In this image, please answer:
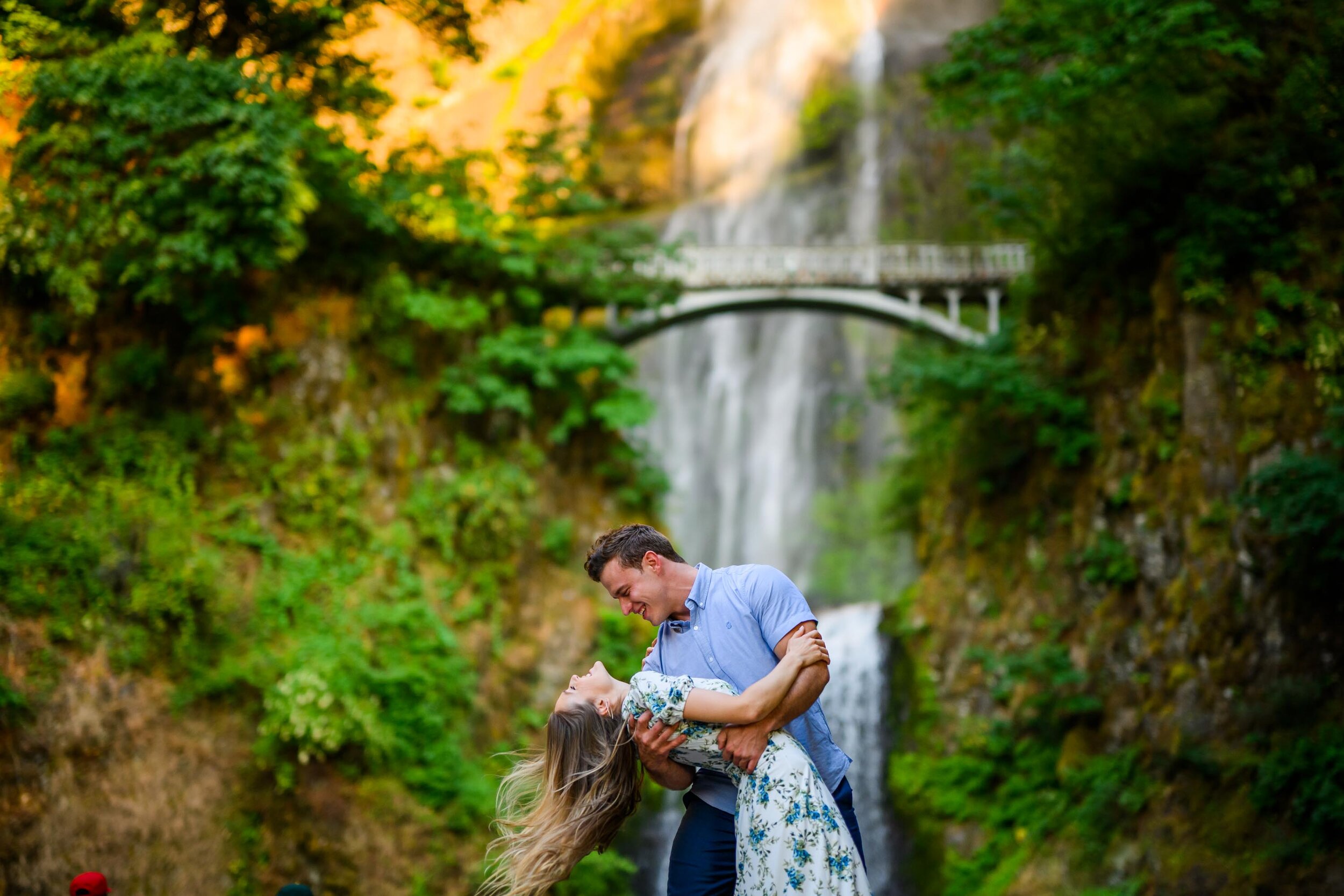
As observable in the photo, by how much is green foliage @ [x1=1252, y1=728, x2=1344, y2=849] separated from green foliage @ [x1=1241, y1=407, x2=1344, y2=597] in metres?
1.30

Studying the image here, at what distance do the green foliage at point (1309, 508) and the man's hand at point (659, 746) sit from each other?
21.7ft

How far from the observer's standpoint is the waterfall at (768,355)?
80.3ft

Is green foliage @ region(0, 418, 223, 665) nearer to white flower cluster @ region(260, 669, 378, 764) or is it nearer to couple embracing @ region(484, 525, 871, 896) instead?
white flower cluster @ region(260, 669, 378, 764)

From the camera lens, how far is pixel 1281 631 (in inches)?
353

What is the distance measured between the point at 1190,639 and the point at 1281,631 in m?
1.12

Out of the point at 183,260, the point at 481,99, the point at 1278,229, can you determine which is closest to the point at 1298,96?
the point at 1278,229

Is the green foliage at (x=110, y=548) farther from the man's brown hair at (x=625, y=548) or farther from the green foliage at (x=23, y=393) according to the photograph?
the man's brown hair at (x=625, y=548)

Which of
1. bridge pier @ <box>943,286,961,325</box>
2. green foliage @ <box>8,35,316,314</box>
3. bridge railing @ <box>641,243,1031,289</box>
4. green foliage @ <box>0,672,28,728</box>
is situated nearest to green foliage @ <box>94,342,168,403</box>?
green foliage @ <box>8,35,316,314</box>

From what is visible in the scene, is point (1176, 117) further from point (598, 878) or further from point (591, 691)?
point (598, 878)

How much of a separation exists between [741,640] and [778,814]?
575mm

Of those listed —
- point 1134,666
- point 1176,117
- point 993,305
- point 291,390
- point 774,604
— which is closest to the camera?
point 774,604

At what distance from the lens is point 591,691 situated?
3623 millimetres

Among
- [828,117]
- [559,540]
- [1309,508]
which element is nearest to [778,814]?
[1309,508]

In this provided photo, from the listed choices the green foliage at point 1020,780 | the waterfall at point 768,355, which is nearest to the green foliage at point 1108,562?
the green foliage at point 1020,780
